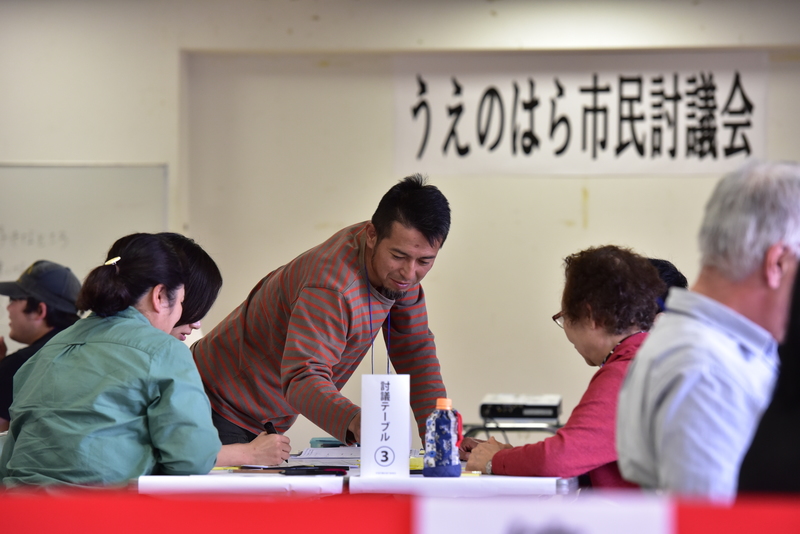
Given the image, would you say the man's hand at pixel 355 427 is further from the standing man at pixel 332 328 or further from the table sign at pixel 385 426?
the table sign at pixel 385 426

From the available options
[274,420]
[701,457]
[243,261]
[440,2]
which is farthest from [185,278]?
[440,2]

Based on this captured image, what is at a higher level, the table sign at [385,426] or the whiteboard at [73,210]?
the whiteboard at [73,210]

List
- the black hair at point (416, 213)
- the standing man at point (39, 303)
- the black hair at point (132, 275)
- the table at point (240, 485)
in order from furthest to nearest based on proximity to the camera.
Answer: the standing man at point (39, 303) → the black hair at point (416, 213) → the black hair at point (132, 275) → the table at point (240, 485)

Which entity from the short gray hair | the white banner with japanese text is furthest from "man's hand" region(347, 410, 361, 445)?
the white banner with japanese text

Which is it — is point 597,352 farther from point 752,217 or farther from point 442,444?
point 752,217

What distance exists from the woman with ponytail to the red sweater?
2.12 feet

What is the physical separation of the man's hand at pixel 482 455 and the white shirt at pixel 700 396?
2.18ft

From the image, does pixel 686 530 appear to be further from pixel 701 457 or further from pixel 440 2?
pixel 440 2

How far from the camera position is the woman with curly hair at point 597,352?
5.36 feet

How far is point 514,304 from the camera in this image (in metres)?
4.20

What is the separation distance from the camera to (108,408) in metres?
1.61

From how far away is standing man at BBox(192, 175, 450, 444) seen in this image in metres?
1.92

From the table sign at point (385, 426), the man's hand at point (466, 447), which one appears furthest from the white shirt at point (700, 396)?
the man's hand at point (466, 447)

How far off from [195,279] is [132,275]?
0.60ft
